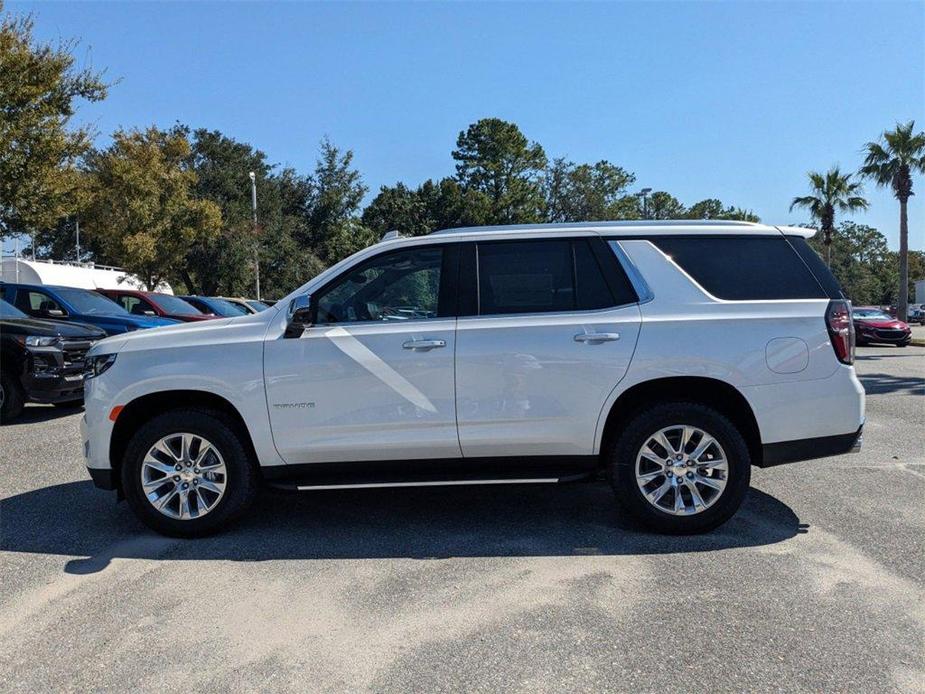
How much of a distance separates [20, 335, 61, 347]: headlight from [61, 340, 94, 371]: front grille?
0.47 feet

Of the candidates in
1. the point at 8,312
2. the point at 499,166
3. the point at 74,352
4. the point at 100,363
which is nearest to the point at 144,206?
the point at 8,312

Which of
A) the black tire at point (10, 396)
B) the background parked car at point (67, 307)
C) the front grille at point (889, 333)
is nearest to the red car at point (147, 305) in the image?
the background parked car at point (67, 307)

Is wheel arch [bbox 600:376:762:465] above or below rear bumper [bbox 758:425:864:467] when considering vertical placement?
above

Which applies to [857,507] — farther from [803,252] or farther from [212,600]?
[212,600]

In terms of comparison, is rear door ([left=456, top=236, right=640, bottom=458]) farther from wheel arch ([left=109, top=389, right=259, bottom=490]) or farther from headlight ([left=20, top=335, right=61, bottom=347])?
headlight ([left=20, top=335, right=61, bottom=347])

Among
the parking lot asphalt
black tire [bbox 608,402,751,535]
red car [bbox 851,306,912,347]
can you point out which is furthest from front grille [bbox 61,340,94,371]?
red car [bbox 851,306,912,347]

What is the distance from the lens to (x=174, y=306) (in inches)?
612

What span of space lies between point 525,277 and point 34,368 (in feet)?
22.4

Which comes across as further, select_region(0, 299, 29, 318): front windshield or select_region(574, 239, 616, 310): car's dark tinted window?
select_region(0, 299, 29, 318): front windshield

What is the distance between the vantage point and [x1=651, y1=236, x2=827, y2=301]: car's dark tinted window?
179 inches

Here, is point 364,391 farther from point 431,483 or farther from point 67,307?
point 67,307

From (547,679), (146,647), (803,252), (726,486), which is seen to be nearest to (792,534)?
(726,486)

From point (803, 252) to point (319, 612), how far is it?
3.63 meters

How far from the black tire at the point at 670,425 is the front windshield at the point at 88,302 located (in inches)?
403
